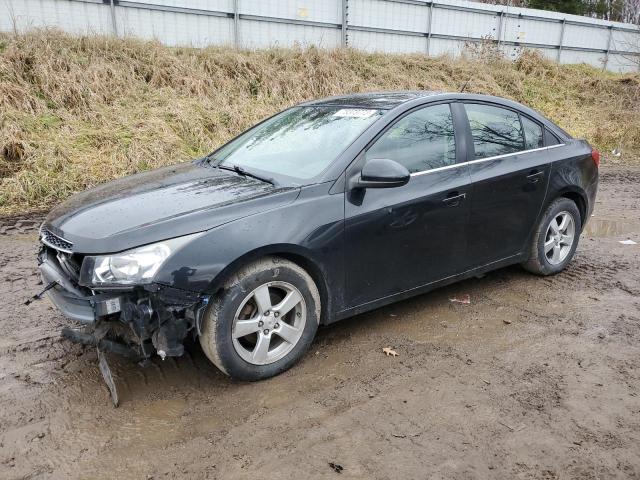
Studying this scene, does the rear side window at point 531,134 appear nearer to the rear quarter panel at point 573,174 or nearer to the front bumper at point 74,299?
the rear quarter panel at point 573,174

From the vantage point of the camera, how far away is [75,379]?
3.17 metres

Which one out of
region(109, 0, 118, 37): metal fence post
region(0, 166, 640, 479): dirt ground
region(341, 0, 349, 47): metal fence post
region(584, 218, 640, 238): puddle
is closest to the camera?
region(0, 166, 640, 479): dirt ground

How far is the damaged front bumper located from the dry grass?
498 cm

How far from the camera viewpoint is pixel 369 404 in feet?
9.62

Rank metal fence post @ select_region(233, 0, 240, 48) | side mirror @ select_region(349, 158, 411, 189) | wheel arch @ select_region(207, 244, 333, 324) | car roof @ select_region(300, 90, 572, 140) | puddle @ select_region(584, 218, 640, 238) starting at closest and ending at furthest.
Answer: wheel arch @ select_region(207, 244, 333, 324)
side mirror @ select_region(349, 158, 411, 189)
car roof @ select_region(300, 90, 572, 140)
puddle @ select_region(584, 218, 640, 238)
metal fence post @ select_region(233, 0, 240, 48)

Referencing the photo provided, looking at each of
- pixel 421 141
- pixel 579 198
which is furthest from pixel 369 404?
pixel 579 198

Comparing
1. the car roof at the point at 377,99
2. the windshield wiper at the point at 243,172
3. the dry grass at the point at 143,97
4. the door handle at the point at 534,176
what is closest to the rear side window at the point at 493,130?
the door handle at the point at 534,176

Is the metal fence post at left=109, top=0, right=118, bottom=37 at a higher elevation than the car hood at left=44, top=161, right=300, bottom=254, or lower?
higher

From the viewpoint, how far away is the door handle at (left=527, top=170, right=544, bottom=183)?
4.32 metres

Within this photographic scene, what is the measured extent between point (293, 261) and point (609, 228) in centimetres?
531

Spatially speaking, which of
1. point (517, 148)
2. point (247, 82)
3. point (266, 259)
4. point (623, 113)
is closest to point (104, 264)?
point (266, 259)

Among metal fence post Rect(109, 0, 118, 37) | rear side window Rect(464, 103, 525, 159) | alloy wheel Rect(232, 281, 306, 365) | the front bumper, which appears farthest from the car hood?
metal fence post Rect(109, 0, 118, 37)

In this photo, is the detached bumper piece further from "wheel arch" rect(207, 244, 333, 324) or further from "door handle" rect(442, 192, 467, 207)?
"door handle" rect(442, 192, 467, 207)

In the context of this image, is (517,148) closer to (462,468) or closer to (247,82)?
(462,468)
